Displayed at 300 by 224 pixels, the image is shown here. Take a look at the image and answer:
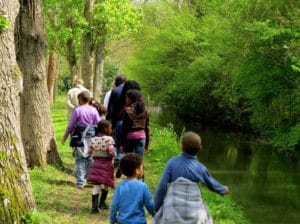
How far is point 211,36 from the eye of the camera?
35.4 m

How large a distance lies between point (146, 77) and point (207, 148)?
1685 centimetres

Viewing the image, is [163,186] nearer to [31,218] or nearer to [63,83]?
[31,218]

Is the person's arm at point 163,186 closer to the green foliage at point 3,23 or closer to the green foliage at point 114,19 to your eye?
the green foliage at point 3,23

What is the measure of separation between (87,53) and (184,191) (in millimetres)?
18304

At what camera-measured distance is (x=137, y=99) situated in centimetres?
934

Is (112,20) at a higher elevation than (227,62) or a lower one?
higher

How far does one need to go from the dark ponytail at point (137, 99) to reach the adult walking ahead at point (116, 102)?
55.7 inches

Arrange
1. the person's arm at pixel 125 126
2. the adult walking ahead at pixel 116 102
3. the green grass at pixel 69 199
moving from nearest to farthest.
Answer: the green grass at pixel 69 199 → the person's arm at pixel 125 126 → the adult walking ahead at pixel 116 102

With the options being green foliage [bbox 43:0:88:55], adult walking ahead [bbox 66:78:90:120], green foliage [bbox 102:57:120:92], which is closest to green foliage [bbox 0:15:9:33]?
adult walking ahead [bbox 66:78:90:120]

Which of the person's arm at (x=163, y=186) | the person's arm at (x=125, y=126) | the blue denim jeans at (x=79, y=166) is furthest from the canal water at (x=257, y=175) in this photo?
the person's arm at (x=163, y=186)

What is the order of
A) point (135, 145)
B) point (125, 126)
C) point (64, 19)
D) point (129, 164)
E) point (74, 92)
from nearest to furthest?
point (129, 164) < point (125, 126) < point (135, 145) < point (74, 92) < point (64, 19)

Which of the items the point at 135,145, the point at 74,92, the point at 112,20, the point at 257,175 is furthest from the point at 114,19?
the point at 135,145

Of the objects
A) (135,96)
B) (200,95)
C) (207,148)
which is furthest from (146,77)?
(135,96)

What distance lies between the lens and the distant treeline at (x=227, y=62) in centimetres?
2288
